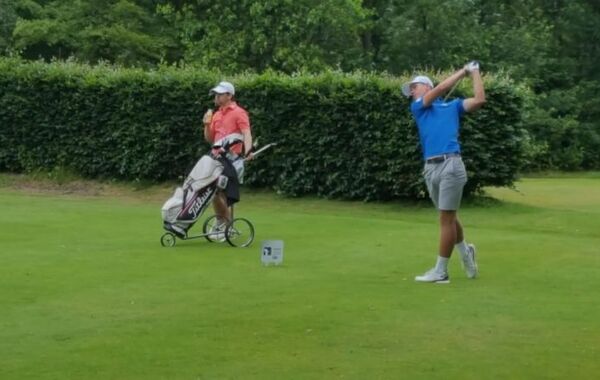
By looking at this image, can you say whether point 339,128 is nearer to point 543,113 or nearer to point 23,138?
point 23,138

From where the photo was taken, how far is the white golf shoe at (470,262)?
10617 millimetres

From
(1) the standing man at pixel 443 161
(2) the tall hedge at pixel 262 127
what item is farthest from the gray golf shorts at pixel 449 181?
(2) the tall hedge at pixel 262 127

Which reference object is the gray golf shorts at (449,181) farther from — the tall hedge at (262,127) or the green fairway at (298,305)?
the tall hedge at (262,127)

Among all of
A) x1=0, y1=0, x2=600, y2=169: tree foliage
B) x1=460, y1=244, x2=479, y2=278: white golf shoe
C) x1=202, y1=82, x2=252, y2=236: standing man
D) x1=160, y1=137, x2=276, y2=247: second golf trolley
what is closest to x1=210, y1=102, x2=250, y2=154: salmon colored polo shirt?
x1=202, y1=82, x2=252, y2=236: standing man

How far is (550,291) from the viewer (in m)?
9.91

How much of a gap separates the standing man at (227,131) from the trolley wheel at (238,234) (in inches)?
8.5

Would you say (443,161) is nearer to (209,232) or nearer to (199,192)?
(199,192)

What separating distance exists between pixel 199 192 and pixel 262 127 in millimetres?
7940

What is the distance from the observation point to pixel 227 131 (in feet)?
47.1

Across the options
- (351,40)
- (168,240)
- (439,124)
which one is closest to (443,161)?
(439,124)

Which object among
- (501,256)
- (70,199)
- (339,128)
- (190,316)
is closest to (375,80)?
(339,128)

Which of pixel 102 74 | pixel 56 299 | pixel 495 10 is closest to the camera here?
pixel 56 299

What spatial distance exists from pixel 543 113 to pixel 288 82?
22418mm

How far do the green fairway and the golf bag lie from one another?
37cm
